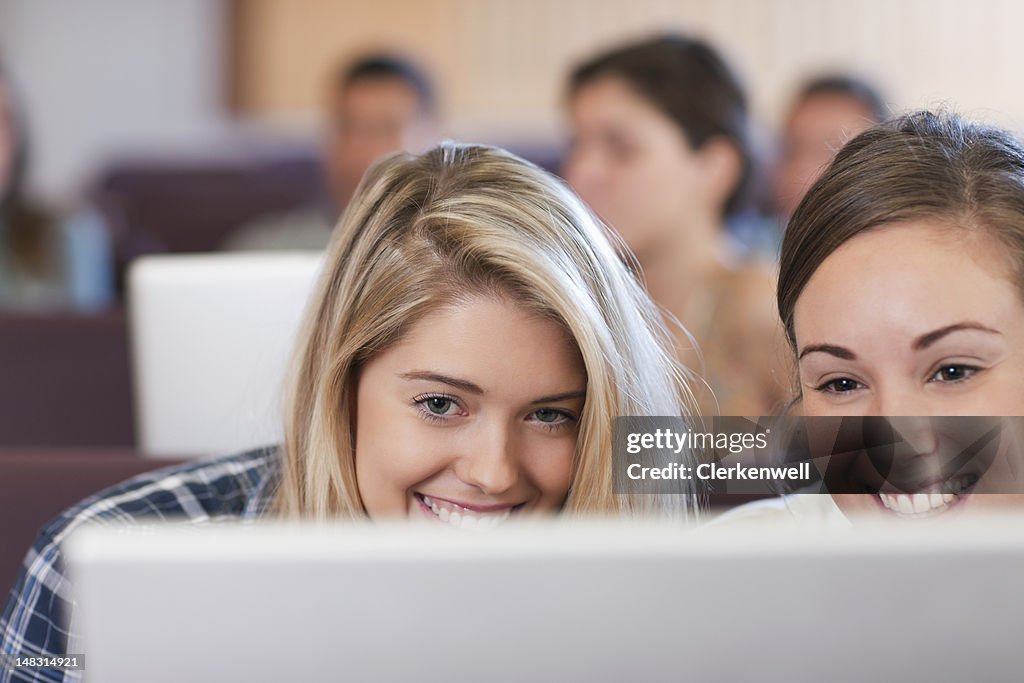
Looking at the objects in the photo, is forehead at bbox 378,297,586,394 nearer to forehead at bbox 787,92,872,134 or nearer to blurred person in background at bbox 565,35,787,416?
blurred person in background at bbox 565,35,787,416

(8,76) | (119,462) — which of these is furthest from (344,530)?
(8,76)

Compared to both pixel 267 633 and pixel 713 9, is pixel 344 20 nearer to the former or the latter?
pixel 713 9

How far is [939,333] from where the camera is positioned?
0.81 m

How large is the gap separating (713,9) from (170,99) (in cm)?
260

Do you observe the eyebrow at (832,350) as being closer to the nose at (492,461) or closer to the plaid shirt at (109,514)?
the nose at (492,461)

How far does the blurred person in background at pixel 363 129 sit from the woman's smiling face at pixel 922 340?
240 centimetres

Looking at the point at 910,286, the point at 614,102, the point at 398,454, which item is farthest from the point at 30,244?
the point at 910,286

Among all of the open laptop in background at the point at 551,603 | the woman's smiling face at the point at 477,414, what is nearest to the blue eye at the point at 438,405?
the woman's smiling face at the point at 477,414

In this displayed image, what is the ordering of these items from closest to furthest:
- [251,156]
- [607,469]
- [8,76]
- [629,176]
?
[607,469]
[629,176]
[8,76]
[251,156]

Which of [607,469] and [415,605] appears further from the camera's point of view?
[607,469]

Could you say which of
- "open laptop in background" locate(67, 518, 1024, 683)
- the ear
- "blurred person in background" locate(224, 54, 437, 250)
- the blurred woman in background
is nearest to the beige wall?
"blurred person in background" locate(224, 54, 437, 250)

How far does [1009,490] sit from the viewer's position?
30.7 inches

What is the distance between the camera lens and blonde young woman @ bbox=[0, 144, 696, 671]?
0.99m

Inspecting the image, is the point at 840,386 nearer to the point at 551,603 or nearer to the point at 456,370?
the point at 456,370
